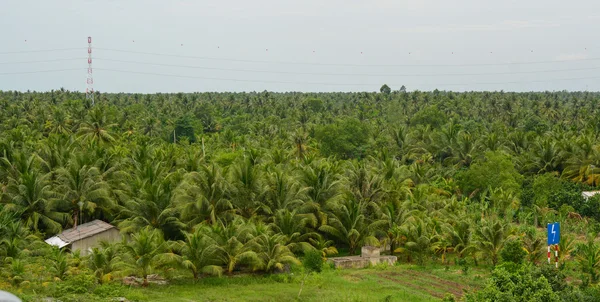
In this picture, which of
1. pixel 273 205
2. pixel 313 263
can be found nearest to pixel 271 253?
pixel 313 263

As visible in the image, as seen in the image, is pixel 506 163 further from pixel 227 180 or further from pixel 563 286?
pixel 563 286

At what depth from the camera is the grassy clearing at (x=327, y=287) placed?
22.7 meters

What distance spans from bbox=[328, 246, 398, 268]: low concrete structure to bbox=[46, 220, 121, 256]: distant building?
11.7m

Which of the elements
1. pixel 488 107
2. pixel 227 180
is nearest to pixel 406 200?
pixel 227 180

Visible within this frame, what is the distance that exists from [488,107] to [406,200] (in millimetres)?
57919

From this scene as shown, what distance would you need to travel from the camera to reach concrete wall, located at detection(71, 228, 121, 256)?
2977 centimetres

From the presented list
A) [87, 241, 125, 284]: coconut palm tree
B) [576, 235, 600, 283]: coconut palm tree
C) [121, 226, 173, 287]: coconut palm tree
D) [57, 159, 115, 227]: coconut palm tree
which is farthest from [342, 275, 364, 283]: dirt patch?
[57, 159, 115, 227]: coconut palm tree

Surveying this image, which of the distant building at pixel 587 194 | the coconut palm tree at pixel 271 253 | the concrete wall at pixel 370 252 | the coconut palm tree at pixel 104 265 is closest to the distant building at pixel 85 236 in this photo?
the coconut palm tree at pixel 104 265

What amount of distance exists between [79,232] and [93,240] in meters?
0.99

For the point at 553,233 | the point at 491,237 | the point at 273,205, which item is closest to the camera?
the point at 553,233

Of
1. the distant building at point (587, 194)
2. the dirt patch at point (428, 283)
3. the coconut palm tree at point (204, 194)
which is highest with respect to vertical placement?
the coconut palm tree at point (204, 194)

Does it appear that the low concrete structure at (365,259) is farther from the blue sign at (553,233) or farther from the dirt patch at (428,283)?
→ the blue sign at (553,233)

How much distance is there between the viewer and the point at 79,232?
3078 cm

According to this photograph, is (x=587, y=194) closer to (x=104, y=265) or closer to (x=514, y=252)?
(x=514, y=252)
